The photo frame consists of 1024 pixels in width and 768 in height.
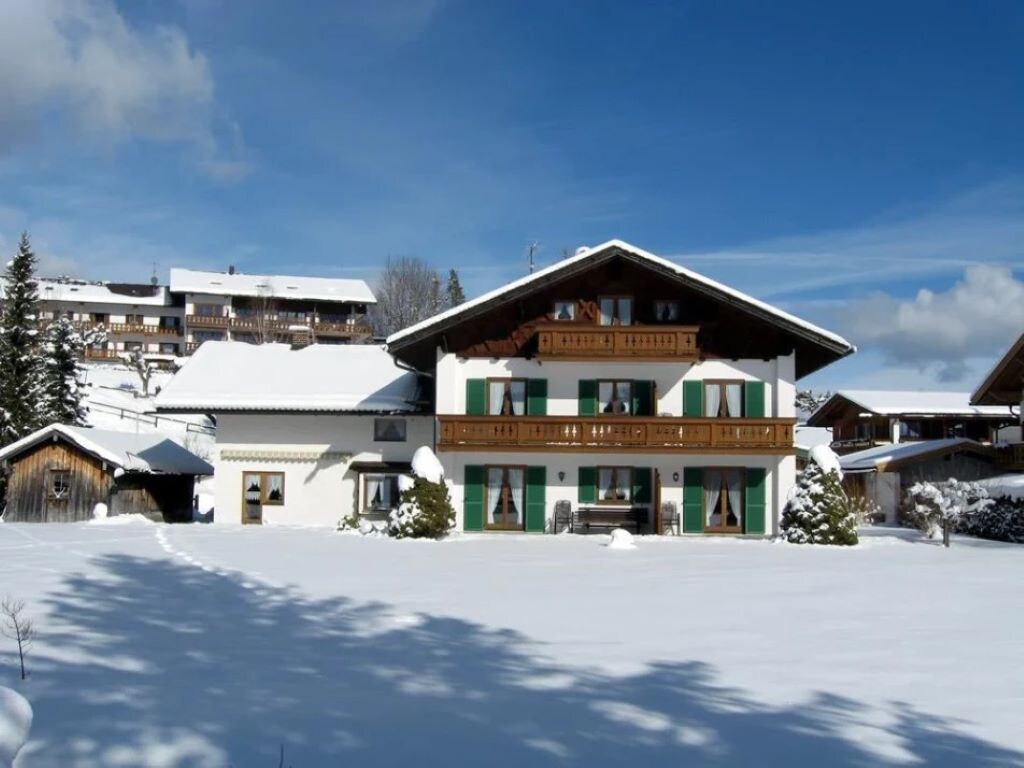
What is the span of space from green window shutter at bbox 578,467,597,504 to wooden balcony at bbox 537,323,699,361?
3257 mm

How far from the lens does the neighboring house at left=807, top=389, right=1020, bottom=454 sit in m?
43.8

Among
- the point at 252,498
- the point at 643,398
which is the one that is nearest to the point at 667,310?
the point at 643,398

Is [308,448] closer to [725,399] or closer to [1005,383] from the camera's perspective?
[725,399]

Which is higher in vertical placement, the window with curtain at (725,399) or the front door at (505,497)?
the window with curtain at (725,399)

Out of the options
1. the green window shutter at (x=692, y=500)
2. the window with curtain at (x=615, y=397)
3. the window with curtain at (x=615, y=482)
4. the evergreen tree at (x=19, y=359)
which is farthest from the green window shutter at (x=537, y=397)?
the evergreen tree at (x=19, y=359)

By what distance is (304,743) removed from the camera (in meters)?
6.92

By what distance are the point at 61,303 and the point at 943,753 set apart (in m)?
80.1

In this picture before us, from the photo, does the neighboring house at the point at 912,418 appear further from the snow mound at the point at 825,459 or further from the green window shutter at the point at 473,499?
the green window shutter at the point at 473,499

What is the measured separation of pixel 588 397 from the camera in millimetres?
27484

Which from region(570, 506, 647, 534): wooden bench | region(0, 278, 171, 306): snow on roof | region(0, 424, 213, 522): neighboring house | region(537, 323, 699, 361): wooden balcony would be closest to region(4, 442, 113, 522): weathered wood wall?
region(0, 424, 213, 522): neighboring house

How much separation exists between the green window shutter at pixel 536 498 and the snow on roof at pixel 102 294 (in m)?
58.2

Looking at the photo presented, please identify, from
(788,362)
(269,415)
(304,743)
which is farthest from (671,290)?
(304,743)

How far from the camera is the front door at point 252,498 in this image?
96.1 feet

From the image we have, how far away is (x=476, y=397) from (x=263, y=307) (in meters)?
49.2
